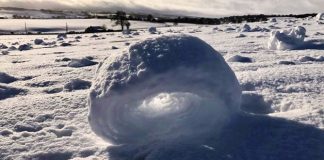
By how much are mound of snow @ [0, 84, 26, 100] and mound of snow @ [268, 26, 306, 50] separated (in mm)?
5210

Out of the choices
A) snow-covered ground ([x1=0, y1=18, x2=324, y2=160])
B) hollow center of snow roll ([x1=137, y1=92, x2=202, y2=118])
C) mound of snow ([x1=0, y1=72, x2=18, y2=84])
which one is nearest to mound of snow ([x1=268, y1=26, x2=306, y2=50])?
snow-covered ground ([x1=0, y1=18, x2=324, y2=160])

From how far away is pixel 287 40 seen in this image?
8.94 m

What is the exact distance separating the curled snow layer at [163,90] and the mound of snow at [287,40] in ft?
18.8

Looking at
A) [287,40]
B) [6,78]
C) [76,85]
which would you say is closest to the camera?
[76,85]

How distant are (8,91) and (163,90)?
3.31m

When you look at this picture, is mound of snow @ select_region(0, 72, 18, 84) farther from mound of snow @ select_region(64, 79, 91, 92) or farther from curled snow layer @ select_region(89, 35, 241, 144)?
curled snow layer @ select_region(89, 35, 241, 144)

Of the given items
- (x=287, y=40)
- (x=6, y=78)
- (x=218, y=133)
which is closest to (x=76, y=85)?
(x=6, y=78)

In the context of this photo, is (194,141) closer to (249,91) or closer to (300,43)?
(249,91)

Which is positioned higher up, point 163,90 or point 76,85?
point 163,90

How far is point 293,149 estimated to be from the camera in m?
2.89

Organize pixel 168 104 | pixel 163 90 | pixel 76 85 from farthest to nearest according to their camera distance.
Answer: pixel 76 85 → pixel 168 104 → pixel 163 90

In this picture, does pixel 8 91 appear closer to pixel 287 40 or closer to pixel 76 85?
pixel 76 85

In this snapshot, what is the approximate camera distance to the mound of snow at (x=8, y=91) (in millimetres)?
5527

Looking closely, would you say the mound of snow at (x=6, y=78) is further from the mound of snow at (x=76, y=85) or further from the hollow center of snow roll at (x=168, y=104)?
the hollow center of snow roll at (x=168, y=104)
